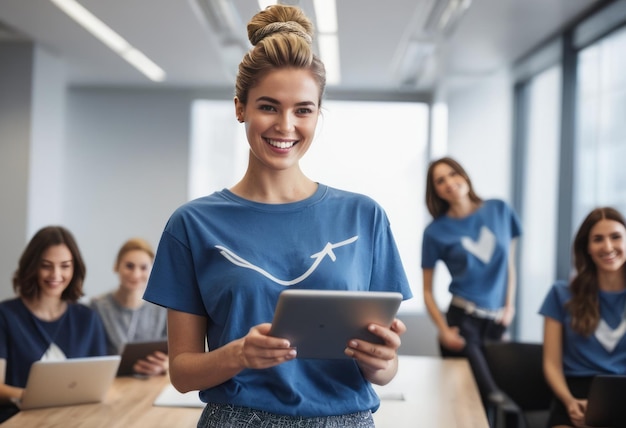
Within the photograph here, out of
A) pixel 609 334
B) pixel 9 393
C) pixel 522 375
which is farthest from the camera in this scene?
pixel 522 375

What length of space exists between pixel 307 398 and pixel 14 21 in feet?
19.3

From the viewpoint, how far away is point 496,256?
4859 mm

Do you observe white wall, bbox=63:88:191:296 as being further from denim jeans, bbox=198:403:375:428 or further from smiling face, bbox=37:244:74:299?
denim jeans, bbox=198:403:375:428

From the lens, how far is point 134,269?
4.35 meters

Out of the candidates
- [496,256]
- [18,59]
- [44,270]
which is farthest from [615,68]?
[18,59]

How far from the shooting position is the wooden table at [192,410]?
2836 millimetres

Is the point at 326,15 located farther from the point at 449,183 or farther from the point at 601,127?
the point at 601,127

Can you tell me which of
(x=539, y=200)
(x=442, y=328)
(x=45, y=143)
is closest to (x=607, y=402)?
(x=442, y=328)

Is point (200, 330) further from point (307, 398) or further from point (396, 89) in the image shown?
point (396, 89)

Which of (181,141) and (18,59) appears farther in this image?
(181,141)

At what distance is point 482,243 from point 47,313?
253cm

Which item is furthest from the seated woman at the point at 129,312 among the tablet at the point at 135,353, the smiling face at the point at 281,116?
the smiling face at the point at 281,116

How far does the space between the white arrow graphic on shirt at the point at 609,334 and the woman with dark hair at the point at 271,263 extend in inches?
88.3

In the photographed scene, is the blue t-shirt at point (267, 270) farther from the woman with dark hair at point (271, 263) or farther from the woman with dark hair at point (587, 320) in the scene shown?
the woman with dark hair at point (587, 320)
